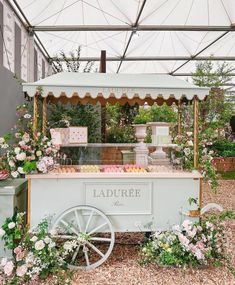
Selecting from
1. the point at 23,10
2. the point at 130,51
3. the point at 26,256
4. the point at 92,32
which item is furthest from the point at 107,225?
the point at 130,51

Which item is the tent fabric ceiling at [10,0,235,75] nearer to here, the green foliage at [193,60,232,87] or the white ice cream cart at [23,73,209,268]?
the green foliage at [193,60,232,87]

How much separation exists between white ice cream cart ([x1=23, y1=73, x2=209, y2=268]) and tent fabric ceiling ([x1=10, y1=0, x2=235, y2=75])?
196 inches

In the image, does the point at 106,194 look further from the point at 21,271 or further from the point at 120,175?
the point at 21,271

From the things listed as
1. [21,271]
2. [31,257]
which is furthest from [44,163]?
[21,271]

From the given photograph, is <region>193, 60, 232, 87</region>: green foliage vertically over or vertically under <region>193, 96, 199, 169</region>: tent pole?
over

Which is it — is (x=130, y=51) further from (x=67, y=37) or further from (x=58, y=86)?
(x=58, y=86)

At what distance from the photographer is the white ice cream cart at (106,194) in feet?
11.1

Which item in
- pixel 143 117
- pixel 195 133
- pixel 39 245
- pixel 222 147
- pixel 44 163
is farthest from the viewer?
pixel 222 147

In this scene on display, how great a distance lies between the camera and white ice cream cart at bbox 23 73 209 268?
3.40m

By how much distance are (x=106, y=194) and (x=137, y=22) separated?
6.62 m

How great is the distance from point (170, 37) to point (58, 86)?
8.17 meters

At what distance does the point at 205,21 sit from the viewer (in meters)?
8.95

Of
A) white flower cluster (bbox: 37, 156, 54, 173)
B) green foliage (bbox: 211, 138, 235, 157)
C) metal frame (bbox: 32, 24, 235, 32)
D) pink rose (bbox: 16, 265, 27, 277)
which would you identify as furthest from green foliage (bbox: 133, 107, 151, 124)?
pink rose (bbox: 16, 265, 27, 277)

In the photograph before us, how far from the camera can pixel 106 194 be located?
348cm
